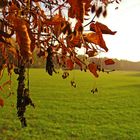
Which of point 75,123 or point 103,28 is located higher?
point 103,28

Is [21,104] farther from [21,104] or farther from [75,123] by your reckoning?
[75,123]

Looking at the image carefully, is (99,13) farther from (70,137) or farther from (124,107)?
(124,107)

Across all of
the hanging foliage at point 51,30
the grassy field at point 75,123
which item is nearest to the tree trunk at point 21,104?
the hanging foliage at point 51,30

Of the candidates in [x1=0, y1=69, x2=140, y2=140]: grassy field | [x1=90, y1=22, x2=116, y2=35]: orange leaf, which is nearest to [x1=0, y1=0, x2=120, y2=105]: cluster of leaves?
[x1=90, y1=22, x2=116, y2=35]: orange leaf

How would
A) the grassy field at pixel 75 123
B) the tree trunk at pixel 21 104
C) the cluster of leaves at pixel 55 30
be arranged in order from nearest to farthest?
the cluster of leaves at pixel 55 30 < the tree trunk at pixel 21 104 < the grassy field at pixel 75 123

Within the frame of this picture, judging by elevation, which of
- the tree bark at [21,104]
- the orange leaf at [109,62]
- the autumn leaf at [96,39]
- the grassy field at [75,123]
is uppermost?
the autumn leaf at [96,39]

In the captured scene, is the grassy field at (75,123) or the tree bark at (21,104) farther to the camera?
the grassy field at (75,123)

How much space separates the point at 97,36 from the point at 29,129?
14.2 meters

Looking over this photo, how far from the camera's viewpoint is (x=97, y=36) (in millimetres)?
1384

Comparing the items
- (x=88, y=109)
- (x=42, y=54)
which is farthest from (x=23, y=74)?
(x=88, y=109)

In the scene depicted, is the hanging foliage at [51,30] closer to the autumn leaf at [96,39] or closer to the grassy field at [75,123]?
the autumn leaf at [96,39]

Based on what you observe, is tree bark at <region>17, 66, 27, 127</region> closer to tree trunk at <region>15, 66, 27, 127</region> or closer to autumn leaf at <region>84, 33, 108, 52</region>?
tree trunk at <region>15, 66, 27, 127</region>

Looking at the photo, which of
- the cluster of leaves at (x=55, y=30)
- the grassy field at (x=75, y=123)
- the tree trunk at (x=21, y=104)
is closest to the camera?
the cluster of leaves at (x=55, y=30)

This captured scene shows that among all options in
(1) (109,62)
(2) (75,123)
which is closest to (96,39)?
(1) (109,62)
